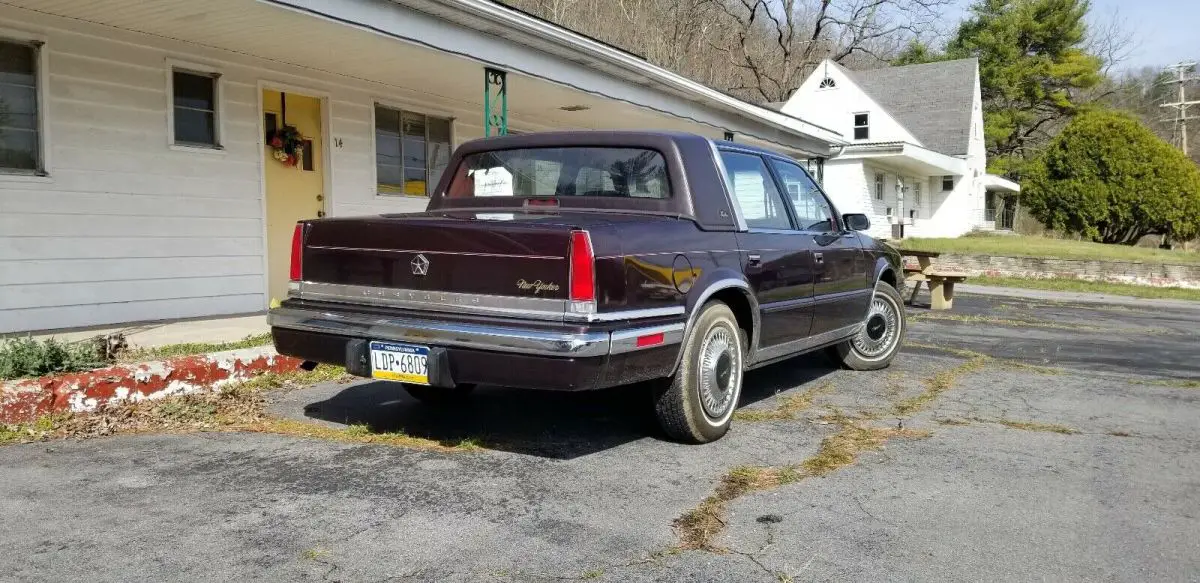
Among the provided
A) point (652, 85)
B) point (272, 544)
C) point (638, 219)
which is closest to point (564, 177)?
point (638, 219)

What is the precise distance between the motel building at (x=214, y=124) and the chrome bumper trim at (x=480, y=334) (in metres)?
3.59

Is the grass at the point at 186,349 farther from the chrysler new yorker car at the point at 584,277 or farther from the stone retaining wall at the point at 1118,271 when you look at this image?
the stone retaining wall at the point at 1118,271

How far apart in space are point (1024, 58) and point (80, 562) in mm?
47994

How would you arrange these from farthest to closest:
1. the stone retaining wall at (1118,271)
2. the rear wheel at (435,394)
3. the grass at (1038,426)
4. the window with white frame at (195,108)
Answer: the stone retaining wall at (1118,271)
the window with white frame at (195,108)
the rear wheel at (435,394)
the grass at (1038,426)

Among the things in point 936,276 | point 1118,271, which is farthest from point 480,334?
point 1118,271

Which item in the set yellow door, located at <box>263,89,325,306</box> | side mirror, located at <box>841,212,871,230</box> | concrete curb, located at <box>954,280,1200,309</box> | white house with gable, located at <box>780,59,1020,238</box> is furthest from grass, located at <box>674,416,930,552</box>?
white house with gable, located at <box>780,59,1020,238</box>

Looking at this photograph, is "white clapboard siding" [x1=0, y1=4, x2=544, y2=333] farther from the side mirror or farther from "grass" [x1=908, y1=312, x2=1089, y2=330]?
"grass" [x1=908, y1=312, x2=1089, y2=330]

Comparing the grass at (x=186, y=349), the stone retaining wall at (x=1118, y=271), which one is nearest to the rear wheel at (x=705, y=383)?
the grass at (x=186, y=349)

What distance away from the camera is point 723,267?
4.64 m

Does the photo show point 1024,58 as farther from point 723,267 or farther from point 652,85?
point 723,267

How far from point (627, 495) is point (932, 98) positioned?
117 feet

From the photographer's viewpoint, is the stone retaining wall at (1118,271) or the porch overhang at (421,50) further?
the stone retaining wall at (1118,271)

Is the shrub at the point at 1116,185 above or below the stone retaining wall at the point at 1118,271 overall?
above

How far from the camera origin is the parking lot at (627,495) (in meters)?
3.04
